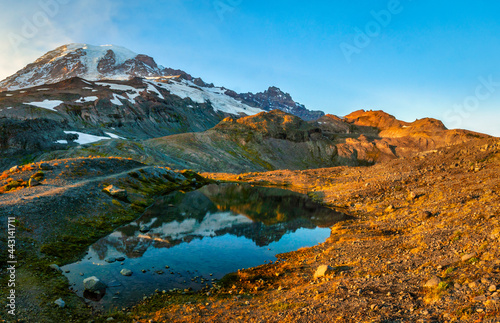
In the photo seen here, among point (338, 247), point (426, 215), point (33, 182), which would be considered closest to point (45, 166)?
point (33, 182)

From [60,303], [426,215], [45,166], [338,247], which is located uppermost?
[426,215]

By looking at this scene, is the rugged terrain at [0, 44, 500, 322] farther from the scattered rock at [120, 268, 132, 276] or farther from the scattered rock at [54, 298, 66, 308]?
the scattered rock at [120, 268, 132, 276]

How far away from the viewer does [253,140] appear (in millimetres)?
181625

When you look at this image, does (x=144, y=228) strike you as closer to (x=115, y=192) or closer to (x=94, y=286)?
(x=115, y=192)

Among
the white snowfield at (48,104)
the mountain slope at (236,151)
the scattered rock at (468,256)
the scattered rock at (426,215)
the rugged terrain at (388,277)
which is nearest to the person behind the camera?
the rugged terrain at (388,277)

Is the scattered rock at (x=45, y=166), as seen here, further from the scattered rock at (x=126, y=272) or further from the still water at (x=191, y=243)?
the scattered rock at (x=126, y=272)

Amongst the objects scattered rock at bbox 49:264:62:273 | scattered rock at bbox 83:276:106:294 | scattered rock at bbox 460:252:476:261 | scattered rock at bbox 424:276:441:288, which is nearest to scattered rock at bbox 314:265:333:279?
scattered rock at bbox 424:276:441:288

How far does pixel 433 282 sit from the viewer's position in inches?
537

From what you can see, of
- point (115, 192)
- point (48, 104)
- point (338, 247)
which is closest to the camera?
point (338, 247)

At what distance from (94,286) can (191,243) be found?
526 inches

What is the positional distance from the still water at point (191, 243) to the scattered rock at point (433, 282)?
1489 cm

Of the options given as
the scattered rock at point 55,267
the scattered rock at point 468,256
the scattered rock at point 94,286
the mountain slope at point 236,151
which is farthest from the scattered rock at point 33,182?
the mountain slope at point 236,151

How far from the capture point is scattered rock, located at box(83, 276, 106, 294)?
18.3 m

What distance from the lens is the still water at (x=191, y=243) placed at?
68.0 feet
